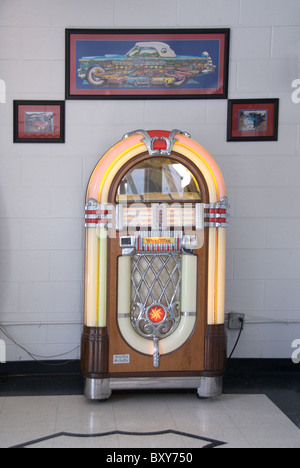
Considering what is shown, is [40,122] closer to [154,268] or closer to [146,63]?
[146,63]

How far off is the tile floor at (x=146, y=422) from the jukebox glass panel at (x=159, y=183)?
49.5 inches

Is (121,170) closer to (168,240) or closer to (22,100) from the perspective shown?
(168,240)

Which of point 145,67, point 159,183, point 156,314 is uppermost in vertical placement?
point 145,67

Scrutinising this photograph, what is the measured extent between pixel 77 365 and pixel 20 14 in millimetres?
2494

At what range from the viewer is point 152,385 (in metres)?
3.46

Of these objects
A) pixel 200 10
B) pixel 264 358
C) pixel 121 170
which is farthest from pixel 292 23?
pixel 264 358

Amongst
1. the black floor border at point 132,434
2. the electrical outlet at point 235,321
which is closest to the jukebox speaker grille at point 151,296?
the black floor border at point 132,434

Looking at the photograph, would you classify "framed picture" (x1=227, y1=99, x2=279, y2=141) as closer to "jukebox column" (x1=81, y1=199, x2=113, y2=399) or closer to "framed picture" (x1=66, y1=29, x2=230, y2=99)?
"framed picture" (x1=66, y1=29, x2=230, y2=99)

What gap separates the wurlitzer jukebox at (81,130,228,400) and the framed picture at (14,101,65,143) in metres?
0.69

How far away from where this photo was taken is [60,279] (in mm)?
4004

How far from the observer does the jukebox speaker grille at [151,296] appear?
3453 mm

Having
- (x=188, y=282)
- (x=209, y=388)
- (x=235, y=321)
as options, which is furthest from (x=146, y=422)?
(x=235, y=321)

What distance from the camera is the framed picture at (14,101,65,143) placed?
3.93 m

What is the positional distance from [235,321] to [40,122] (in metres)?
1.98
